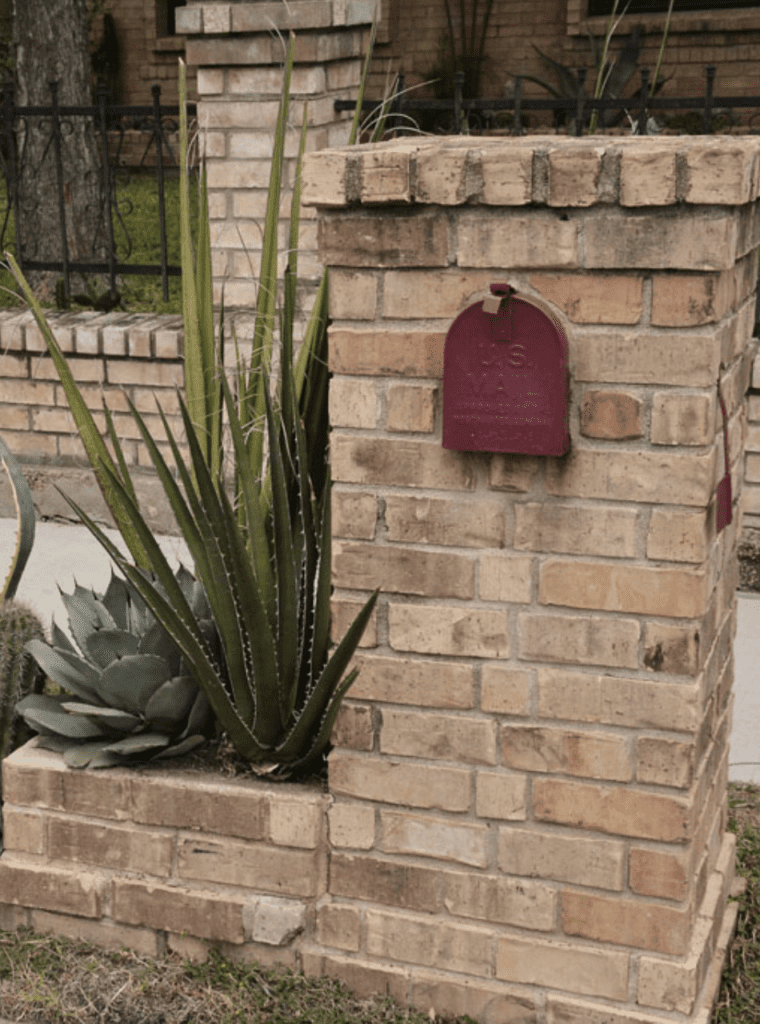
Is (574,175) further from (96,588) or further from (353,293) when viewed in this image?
(96,588)

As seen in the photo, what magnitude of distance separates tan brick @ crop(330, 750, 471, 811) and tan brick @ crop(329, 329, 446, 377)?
70cm

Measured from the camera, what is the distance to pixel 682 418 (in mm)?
2125

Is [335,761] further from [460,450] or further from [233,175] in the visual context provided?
[233,175]

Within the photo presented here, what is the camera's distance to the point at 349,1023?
249 centimetres

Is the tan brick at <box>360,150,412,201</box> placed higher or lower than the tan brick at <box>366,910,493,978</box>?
higher

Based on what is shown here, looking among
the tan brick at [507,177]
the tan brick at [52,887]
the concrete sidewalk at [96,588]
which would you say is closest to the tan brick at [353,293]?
the tan brick at [507,177]

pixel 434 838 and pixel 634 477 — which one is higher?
pixel 634 477

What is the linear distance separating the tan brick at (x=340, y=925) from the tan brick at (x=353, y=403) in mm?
907

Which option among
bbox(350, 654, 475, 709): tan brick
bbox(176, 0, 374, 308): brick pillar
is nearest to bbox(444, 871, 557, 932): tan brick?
bbox(350, 654, 475, 709): tan brick

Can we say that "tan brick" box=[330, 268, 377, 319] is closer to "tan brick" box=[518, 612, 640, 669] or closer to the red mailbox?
the red mailbox

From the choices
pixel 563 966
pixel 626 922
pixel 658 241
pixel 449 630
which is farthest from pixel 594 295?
pixel 563 966

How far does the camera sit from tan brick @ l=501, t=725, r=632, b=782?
2293 millimetres

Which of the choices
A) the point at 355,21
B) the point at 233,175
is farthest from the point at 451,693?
the point at 355,21

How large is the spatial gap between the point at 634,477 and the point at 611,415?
4.2 inches
